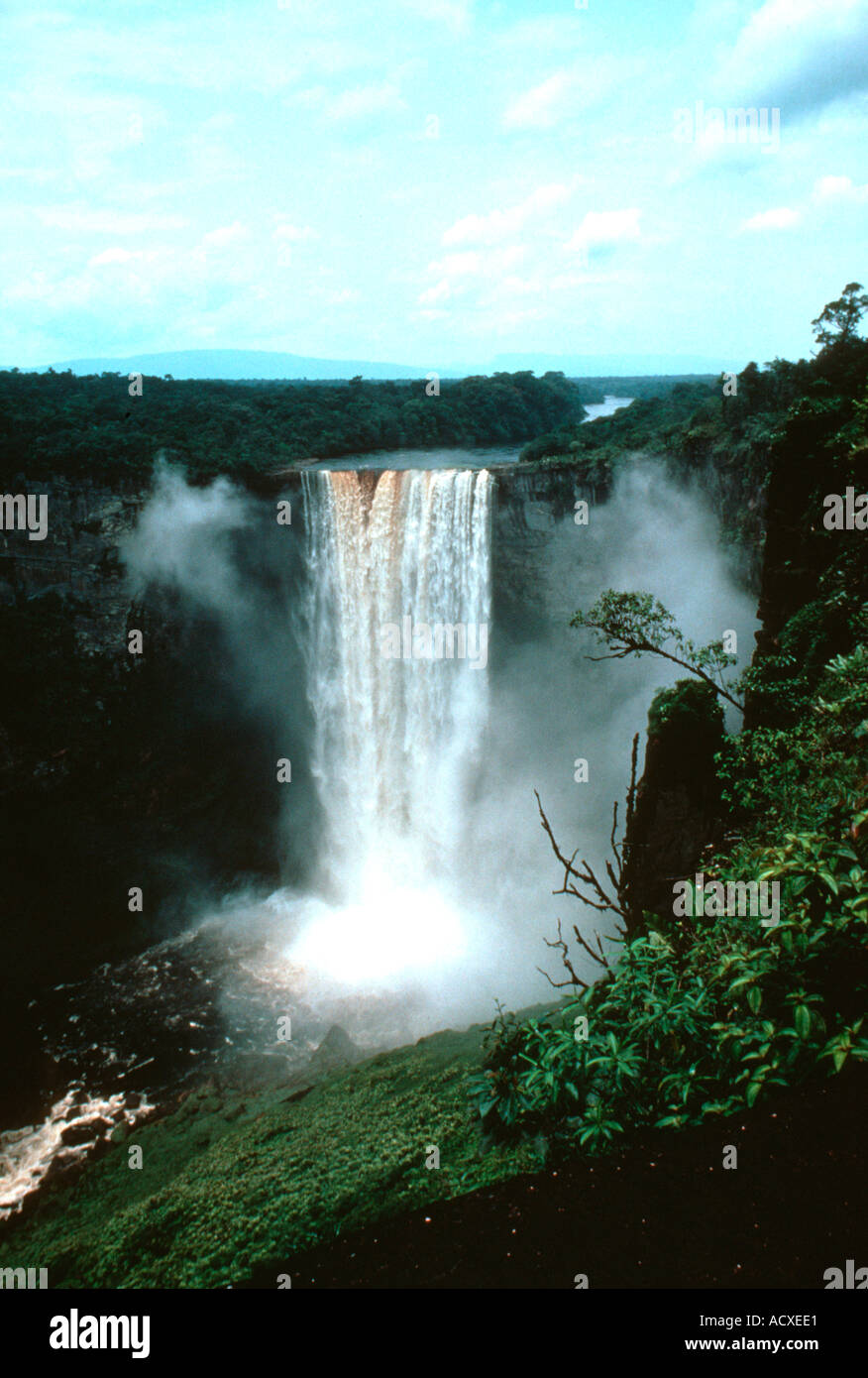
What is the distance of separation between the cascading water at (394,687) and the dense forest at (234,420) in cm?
328

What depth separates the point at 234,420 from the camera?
26.8 metres

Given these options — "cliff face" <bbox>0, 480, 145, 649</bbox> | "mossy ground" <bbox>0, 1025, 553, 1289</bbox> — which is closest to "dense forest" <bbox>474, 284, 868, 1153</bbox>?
"mossy ground" <bbox>0, 1025, 553, 1289</bbox>

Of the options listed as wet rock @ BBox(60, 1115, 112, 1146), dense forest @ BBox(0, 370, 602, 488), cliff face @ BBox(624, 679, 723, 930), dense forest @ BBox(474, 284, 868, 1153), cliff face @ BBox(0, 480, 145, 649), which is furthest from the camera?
dense forest @ BBox(0, 370, 602, 488)

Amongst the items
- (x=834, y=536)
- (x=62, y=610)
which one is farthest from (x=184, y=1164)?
(x=62, y=610)

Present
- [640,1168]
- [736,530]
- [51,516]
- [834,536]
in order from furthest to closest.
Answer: [51,516], [736,530], [834,536], [640,1168]

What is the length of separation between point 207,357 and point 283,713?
11494 centimetres

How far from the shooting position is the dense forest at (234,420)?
20.8 m

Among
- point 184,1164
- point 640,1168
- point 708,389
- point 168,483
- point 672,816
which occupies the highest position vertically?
point 708,389

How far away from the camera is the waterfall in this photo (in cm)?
1844

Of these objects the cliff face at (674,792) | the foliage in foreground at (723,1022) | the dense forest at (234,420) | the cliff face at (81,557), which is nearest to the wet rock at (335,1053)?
the cliff face at (674,792)

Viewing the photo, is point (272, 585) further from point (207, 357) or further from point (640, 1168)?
point (207, 357)

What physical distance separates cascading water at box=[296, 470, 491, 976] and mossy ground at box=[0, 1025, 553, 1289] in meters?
7.09

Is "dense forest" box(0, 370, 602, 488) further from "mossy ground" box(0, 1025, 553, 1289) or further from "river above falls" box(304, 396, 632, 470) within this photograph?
"mossy ground" box(0, 1025, 553, 1289)

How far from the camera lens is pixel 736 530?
53.9 ft
